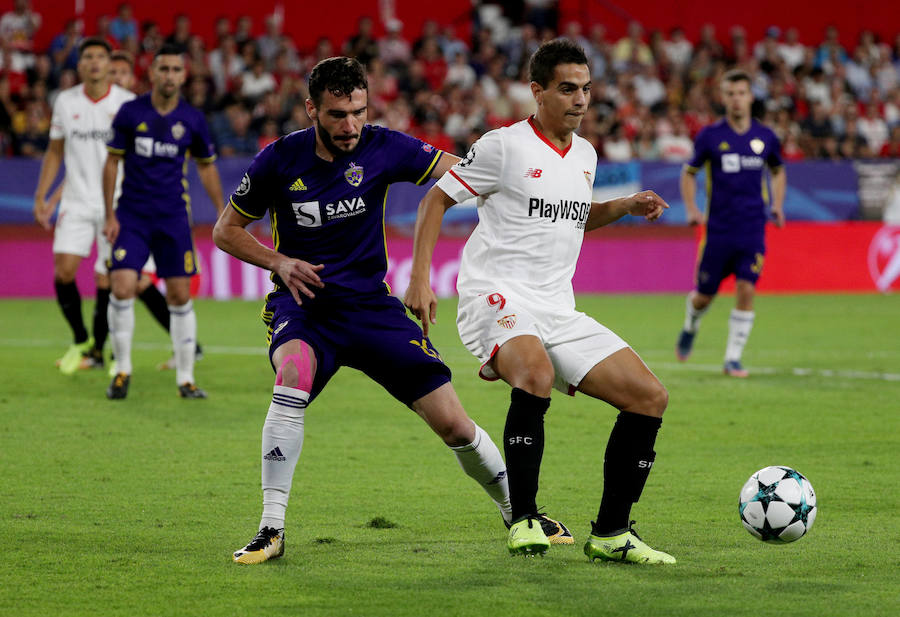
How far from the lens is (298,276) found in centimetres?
507

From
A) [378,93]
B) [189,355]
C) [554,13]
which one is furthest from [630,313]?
[554,13]

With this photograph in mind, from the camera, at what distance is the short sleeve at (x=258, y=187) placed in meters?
5.23

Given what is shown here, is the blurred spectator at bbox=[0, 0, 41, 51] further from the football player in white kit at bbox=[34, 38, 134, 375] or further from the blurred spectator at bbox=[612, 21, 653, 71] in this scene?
the blurred spectator at bbox=[612, 21, 653, 71]

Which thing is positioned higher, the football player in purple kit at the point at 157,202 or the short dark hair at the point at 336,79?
the short dark hair at the point at 336,79

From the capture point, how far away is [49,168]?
35.6ft

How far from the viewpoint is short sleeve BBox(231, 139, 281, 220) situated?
5234mm

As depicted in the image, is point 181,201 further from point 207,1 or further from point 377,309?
point 207,1

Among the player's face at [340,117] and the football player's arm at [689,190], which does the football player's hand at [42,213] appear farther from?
the player's face at [340,117]

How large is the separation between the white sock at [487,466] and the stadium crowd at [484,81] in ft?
43.0

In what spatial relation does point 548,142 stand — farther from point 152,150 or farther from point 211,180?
point 152,150

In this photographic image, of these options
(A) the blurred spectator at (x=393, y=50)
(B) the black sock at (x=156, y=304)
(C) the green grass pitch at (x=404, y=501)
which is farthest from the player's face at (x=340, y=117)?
(A) the blurred spectator at (x=393, y=50)

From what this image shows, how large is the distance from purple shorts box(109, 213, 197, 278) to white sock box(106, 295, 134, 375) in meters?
0.33

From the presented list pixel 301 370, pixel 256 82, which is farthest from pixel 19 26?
pixel 301 370

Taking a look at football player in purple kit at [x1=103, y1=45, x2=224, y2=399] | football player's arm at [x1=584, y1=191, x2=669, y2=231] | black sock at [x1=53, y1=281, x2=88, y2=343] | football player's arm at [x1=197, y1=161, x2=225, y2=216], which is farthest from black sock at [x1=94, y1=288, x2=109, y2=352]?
football player's arm at [x1=584, y1=191, x2=669, y2=231]
